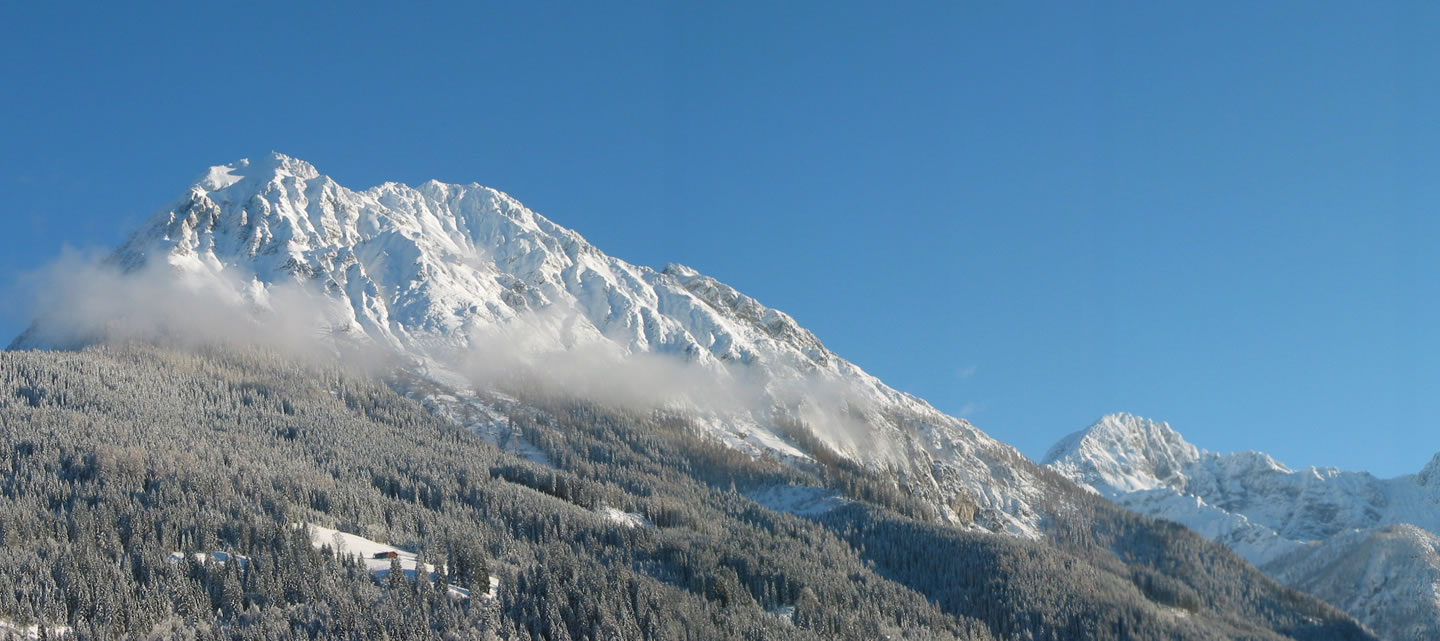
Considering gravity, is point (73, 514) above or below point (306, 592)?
above

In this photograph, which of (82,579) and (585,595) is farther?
(585,595)

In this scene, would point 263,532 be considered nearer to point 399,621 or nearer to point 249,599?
point 249,599

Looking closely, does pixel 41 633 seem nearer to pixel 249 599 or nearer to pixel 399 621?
pixel 249 599

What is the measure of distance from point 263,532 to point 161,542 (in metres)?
14.5

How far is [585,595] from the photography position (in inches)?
7229

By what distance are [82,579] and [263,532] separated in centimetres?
3120

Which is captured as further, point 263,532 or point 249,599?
point 263,532

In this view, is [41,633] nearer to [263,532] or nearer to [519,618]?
[263,532]

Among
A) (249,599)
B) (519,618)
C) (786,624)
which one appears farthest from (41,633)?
(786,624)

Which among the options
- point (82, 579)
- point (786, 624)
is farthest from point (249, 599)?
point (786, 624)

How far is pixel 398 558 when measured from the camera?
621 feet

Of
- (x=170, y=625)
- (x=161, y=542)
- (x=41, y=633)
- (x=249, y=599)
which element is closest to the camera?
(x=41, y=633)

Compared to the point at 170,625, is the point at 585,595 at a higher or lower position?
higher

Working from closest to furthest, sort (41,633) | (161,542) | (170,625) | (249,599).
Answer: (41,633) < (170,625) < (249,599) < (161,542)
